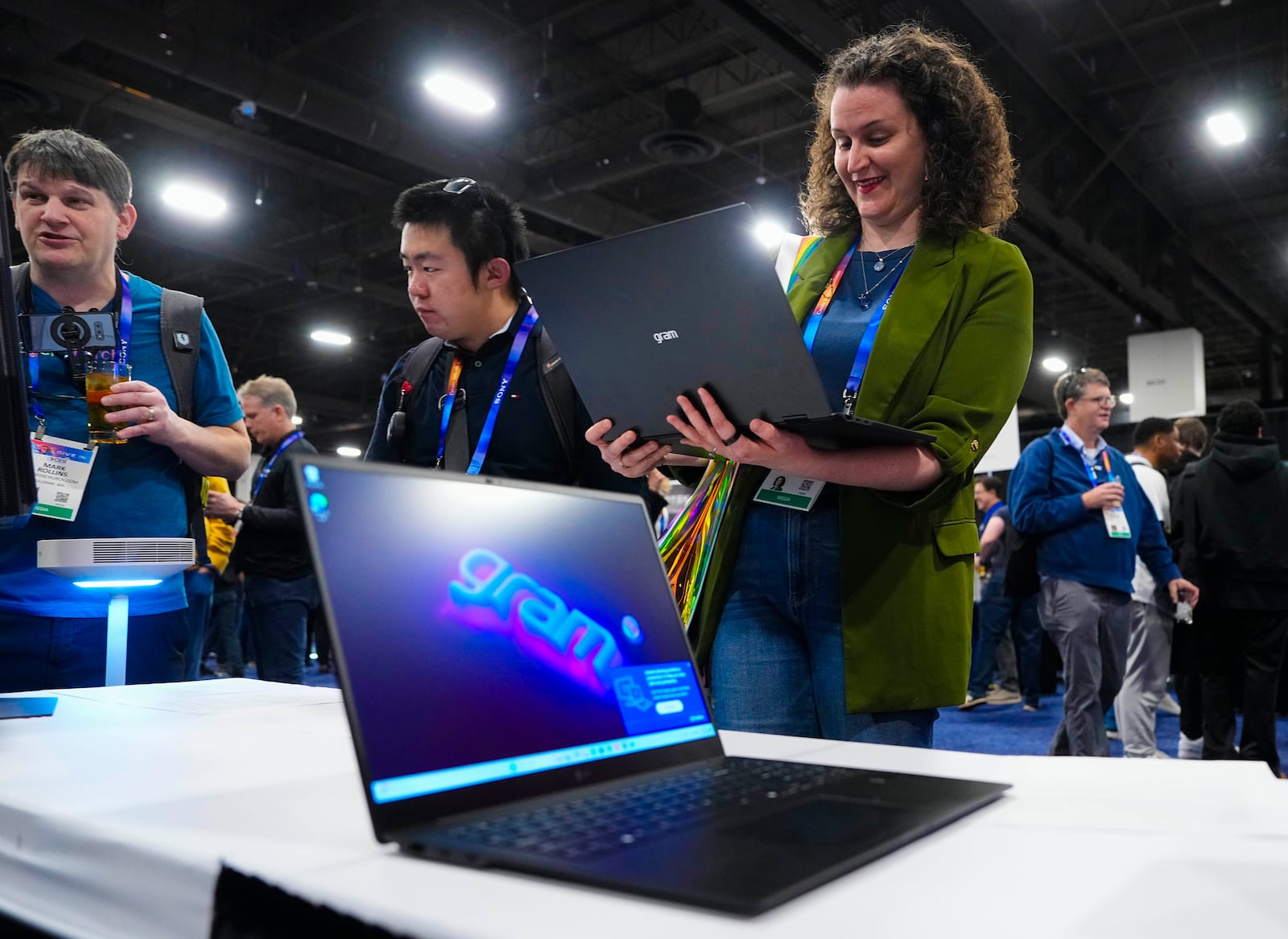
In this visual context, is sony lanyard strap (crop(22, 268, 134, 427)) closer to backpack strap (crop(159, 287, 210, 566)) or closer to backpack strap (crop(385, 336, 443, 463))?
backpack strap (crop(159, 287, 210, 566))

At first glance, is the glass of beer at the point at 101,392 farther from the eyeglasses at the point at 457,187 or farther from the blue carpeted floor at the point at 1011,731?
the blue carpeted floor at the point at 1011,731

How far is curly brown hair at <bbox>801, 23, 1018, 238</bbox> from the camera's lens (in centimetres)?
125

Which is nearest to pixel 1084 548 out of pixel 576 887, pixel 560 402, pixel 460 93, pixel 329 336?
pixel 560 402

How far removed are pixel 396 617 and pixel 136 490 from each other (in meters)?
1.26

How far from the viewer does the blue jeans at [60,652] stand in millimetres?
1469

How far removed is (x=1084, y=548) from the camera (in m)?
3.29

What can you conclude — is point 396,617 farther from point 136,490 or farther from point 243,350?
point 243,350

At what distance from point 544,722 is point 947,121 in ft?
3.26

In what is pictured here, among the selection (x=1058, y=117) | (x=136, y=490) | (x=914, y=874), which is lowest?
(x=914, y=874)

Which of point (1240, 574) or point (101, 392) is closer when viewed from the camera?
point (101, 392)

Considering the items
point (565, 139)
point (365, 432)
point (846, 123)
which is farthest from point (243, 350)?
point (846, 123)

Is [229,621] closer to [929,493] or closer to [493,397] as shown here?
[493,397]

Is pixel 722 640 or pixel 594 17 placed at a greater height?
pixel 594 17

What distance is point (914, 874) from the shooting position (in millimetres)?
485
